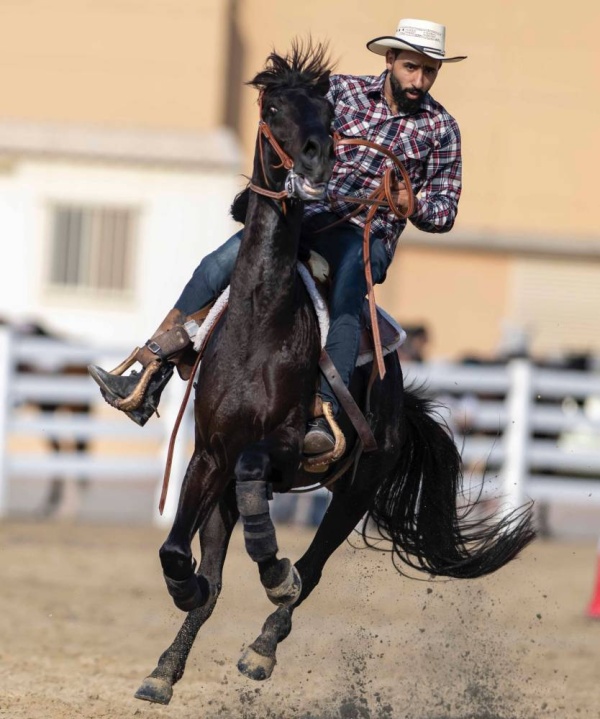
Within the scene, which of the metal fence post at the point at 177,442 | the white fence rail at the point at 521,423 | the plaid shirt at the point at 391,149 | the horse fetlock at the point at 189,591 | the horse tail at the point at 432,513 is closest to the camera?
the horse fetlock at the point at 189,591

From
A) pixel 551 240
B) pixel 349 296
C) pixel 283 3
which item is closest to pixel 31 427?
pixel 349 296

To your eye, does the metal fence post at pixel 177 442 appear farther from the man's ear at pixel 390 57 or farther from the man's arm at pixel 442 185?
the man's ear at pixel 390 57

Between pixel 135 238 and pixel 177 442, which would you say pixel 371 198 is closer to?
pixel 177 442

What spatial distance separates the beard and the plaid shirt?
0.10ft

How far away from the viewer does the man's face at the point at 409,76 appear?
5594 millimetres

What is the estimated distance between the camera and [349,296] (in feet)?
18.3

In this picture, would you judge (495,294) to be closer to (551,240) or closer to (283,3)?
(551,240)

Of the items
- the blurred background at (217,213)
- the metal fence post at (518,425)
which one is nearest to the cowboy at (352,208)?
the blurred background at (217,213)

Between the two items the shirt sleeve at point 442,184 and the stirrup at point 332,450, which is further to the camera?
the shirt sleeve at point 442,184

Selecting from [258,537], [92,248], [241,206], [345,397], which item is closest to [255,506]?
[258,537]

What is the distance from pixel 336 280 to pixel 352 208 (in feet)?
1.16

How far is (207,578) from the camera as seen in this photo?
5.61m

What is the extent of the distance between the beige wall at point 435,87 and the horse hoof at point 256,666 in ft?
46.3

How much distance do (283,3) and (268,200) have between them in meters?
15.6
